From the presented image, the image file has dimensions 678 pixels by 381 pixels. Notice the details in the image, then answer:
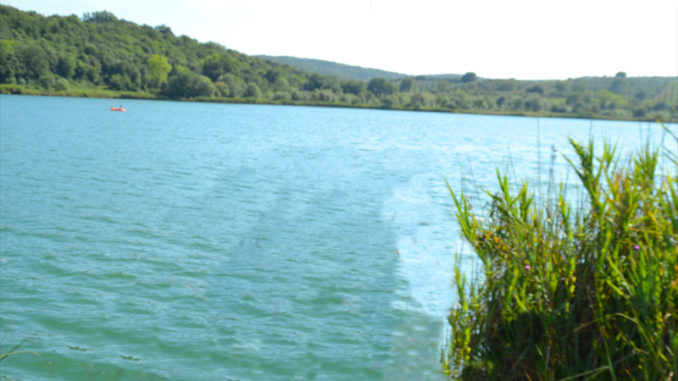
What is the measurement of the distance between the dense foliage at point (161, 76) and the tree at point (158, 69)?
0.28 m

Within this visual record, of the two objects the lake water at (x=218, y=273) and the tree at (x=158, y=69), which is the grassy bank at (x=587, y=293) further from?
the tree at (x=158, y=69)

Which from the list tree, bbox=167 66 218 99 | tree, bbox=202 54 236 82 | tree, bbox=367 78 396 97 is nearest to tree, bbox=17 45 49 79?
tree, bbox=167 66 218 99

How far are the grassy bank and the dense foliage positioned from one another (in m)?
89.6

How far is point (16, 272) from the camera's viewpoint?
31.9ft

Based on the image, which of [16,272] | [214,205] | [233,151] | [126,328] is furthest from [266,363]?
[233,151]

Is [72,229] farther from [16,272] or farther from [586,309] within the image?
[586,309]

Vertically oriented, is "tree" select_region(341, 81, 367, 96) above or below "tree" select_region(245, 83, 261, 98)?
above

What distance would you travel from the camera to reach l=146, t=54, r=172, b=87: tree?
142 m

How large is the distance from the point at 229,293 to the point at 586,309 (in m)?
6.46

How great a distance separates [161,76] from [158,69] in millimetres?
4129

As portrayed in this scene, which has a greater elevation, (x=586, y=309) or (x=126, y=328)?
(x=586, y=309)

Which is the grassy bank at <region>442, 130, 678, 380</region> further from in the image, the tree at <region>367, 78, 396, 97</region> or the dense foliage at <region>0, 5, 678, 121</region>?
the tree at <region>367, 78, 396, 97</region>

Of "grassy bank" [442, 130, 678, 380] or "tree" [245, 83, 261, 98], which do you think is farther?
"tree" [245, 83, 261, 98]

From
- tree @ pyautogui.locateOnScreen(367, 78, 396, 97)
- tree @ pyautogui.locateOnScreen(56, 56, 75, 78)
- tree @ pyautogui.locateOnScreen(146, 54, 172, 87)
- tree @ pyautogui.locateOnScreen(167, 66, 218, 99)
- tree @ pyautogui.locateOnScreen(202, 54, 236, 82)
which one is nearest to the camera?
tree @ pyautogui.locateOnScreen(56, 56, 75, 78)
